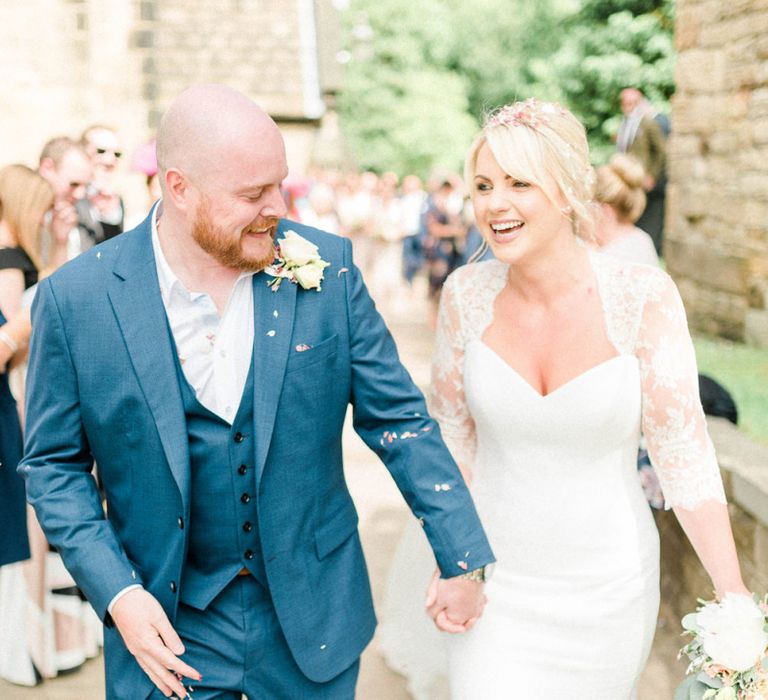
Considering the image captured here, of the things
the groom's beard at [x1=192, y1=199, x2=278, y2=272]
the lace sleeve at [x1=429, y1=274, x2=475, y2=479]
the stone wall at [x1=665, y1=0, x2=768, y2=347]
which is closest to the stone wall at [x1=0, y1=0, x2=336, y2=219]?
the stone wall at [x1=665, y1=0, x2=768, y2=347]

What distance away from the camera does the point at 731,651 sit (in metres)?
2.41

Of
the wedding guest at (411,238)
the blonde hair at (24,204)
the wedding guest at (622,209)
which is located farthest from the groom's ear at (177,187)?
the wedding guest at (411,238)

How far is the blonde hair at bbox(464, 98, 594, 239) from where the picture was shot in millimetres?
2820

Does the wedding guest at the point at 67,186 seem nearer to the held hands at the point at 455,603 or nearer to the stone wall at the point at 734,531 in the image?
the held hands at the point at 455,603

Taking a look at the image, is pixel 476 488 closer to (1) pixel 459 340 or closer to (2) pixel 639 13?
(1) pixel 459 340

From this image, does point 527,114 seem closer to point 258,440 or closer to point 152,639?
point 258,440

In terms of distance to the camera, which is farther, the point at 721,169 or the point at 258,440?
the point at 721,169

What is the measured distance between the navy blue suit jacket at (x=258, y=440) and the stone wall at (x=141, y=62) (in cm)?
1300

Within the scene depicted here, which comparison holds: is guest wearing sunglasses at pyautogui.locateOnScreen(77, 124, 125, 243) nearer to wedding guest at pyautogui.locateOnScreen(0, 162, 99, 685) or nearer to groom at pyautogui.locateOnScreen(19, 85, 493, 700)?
wedding guest at pyautogui.locateOnScreen(0, 162, 99, 685)

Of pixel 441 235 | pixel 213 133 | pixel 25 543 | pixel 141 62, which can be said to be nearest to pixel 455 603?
pixel 213 133

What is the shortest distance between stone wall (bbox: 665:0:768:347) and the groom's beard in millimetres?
6526

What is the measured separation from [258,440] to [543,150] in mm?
1155

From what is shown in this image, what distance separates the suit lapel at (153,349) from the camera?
7.61 ft

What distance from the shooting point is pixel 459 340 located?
316 centimetres
